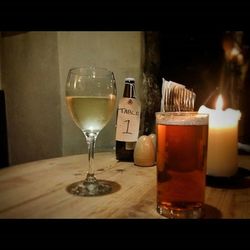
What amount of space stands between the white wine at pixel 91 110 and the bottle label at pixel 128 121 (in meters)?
0.37

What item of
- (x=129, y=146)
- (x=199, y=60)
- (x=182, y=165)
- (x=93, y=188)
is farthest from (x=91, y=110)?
(x=199, y=60)

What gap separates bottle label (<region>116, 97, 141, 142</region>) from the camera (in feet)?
4.24

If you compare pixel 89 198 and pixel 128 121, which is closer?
pixel 89 198

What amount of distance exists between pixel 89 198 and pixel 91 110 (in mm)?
261

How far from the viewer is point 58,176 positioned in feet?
3.27

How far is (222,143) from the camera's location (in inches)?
35.1

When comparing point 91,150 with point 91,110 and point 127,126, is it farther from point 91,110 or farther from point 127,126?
point 127,126

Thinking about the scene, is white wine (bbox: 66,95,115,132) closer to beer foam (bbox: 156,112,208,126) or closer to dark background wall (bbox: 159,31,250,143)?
beer foam (bbox: 156,112,208,126)

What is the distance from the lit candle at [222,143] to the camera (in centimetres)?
89

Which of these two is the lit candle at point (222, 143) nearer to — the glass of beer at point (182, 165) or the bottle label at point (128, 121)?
the glass of beer at point (182, 165)

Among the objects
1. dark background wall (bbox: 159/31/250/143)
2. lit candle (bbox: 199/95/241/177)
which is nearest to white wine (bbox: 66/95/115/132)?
lit candle (bbox: 199/95/241/177)

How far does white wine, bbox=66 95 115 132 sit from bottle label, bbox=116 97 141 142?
37 centimetres
